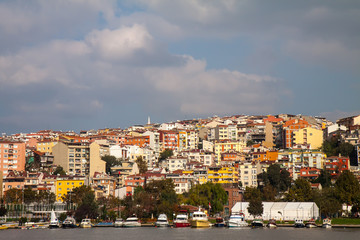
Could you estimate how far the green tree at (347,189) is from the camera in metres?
82.6

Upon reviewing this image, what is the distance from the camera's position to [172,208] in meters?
86.9

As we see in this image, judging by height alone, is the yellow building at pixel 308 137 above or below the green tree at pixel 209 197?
above

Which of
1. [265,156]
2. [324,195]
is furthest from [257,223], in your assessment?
[265,156]

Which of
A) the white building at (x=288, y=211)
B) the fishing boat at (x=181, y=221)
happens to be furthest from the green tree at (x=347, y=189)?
the fishing boat at (x=181, y=221)

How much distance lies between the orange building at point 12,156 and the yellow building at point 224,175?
36.3 metres

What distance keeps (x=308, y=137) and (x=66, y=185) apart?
54.6 metres

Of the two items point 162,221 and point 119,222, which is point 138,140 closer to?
point 119,222

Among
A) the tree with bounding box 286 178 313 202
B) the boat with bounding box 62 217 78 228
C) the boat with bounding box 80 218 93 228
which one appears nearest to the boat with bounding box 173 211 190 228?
the boat with bounding box 80 218 93 228

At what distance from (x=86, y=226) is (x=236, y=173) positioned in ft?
130

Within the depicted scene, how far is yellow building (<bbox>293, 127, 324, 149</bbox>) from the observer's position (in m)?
136

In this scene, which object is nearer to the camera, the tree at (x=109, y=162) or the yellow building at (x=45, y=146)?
the tree at (x=109, y=162)

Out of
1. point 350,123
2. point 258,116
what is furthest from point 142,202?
point 258,116

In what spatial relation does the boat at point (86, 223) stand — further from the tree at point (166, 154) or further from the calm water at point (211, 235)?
the tree at point (166, 154)

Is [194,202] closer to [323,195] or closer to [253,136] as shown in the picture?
[323,195]
